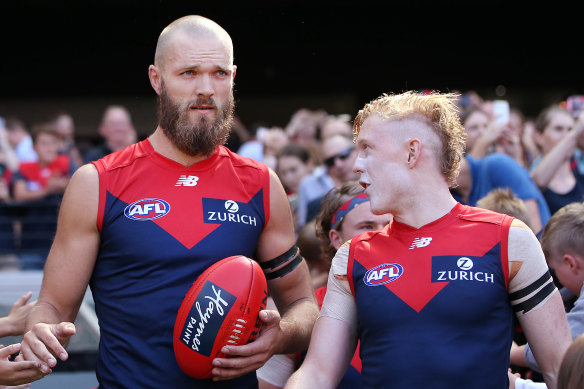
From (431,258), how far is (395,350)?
30 cm

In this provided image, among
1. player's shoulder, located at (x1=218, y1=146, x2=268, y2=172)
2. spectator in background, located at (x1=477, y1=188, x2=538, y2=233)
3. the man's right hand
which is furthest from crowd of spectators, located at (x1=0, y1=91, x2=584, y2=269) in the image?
the man's right hand

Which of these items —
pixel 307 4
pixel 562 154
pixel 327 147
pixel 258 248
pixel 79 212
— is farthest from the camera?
pixel 307 4

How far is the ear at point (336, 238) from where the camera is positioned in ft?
11.7

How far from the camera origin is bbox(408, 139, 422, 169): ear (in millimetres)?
2516

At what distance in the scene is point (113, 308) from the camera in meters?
2.86

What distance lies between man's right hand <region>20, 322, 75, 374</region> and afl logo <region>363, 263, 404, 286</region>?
3.26ft

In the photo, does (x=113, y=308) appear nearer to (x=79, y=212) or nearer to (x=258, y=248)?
(x=79, y=212)

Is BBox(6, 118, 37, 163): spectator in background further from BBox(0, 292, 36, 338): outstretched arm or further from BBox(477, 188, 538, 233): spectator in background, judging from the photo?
BBox(477, 188, 538, 233): spectator in background

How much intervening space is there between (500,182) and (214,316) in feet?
9.48

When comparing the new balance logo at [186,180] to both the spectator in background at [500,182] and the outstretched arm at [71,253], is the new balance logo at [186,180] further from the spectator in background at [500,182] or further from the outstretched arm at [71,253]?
the spectator in background at [500,182]

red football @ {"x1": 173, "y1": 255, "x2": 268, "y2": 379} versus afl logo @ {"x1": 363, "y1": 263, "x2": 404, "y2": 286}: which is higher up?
afl logo @ {"x1": 363, "y1": 263, "x2": 404, "y2": 286}

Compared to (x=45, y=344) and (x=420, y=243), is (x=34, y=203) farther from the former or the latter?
(x=420, y=243)

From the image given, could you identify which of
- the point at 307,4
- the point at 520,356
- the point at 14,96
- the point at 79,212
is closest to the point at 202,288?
the point at 79,212

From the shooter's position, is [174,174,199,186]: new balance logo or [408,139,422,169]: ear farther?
[174,174,199,186]: new balance logo
